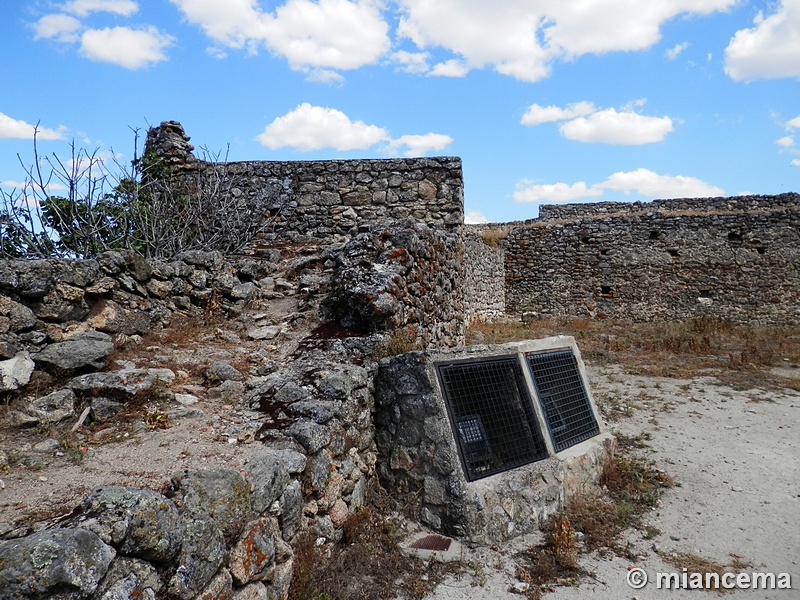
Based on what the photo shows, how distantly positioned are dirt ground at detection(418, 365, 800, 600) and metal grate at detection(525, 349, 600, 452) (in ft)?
2.98

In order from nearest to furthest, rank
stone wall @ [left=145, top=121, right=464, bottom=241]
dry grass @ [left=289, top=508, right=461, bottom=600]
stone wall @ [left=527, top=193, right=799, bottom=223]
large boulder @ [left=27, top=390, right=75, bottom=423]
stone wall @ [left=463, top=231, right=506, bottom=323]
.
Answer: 1. dry grass @ [left=289, top=508, right=461, bottom=600]
2. large boulder @ [left=27, top=390, right=75, bottom=423]
3. stone wall @ [left=145, top=121, right=464, bottom=241]
4. stone wall @ [left=463, top=231, right=506, bottom=323]
5. stone wall @ [left=527, top=193, right=799, bottom=223]

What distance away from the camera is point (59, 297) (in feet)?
13.7

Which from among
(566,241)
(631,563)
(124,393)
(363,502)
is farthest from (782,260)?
(124,393)

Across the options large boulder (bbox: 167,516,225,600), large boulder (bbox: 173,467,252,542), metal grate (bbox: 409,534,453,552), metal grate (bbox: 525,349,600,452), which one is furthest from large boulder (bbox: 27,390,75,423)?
metal grate (bbox: 525,349,600,452)

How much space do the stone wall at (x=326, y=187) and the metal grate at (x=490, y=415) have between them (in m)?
3.90

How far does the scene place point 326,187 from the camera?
856 cm

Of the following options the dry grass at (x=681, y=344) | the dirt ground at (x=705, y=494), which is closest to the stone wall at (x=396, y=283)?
the dirt ground at (x=705, y=494)

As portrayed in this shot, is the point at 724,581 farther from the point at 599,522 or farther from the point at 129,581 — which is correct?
the point at 129,581

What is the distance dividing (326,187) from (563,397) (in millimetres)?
5153

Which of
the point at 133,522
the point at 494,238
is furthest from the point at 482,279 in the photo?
the point at 133,522

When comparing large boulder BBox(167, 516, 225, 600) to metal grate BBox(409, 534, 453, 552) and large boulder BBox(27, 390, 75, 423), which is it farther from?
metal grate BBox(409, 534, 453, 552)

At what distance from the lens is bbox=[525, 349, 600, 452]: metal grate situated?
4926 millimetres

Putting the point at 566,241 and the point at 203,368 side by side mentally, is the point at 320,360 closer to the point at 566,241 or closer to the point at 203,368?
the point at 203,368

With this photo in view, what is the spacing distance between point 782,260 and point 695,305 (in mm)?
2746
